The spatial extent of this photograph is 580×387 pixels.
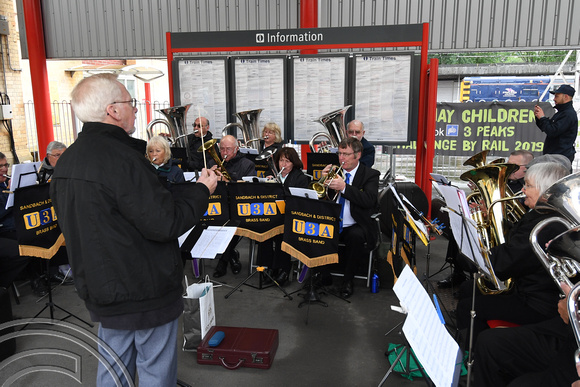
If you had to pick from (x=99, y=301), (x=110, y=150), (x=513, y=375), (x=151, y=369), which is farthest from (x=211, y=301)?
(x=513, y=375)

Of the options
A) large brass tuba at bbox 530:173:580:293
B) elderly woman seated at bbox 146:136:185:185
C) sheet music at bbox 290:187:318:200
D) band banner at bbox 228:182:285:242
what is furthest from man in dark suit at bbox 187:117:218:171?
large brass tuba at bbox 530:173:580:293

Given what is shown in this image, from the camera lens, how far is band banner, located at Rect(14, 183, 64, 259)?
379 centimetres

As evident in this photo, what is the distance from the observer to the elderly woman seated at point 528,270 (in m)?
2.68

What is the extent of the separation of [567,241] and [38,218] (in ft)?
12.9

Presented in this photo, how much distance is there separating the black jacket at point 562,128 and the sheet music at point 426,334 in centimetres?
468

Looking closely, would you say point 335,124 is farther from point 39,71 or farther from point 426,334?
point 39,71

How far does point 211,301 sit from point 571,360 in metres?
2.45

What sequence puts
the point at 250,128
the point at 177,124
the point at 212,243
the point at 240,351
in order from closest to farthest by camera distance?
the point at 240,351 → the point at 212,243 → the point at 177,124 → the point at 250,128

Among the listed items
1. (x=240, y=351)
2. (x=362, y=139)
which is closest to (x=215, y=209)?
(x=240, y=351)

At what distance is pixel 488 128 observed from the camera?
887cm

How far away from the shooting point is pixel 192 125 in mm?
7047

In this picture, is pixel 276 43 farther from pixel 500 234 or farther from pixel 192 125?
pixel 500 234

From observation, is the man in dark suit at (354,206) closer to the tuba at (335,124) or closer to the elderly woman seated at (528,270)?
the tuba at (335,124)

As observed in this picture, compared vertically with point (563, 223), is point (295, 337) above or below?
below
